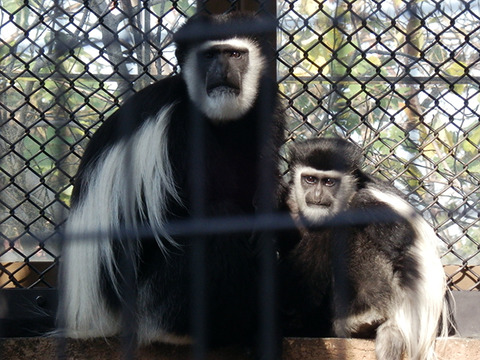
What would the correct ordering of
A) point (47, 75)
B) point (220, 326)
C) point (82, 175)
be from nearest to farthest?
point (220, 326) → point (82, 175) → point (47, 75)

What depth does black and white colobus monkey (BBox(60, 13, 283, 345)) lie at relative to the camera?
1.93m

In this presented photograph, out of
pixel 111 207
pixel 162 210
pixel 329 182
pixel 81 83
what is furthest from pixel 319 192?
pixel 81 83

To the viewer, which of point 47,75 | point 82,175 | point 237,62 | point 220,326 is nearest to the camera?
point 220,326

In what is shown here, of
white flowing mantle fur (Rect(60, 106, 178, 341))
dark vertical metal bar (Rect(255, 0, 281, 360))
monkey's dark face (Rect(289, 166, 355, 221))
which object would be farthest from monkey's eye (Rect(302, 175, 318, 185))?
white flowing mantle fur (Rect(60, 106, 178, 341))

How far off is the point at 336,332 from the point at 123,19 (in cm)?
117

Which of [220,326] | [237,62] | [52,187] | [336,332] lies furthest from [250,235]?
[52,187]

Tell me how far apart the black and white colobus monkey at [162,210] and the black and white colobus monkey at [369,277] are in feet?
0.66

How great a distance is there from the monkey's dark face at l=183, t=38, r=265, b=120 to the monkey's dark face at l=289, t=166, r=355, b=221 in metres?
0.29

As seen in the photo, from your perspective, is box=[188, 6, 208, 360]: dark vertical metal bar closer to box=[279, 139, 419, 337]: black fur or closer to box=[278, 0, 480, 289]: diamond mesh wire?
box=[279, 139, 419, 337]: black fur

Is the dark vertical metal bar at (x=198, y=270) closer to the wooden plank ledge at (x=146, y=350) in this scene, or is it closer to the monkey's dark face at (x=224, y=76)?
the wooden plank ledge at (x=146, y=350)

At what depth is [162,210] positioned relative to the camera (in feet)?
6.49

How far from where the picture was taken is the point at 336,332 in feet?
6.97

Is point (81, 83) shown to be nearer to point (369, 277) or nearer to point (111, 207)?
point (111, 207)

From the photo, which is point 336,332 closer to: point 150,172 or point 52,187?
point 150,172
